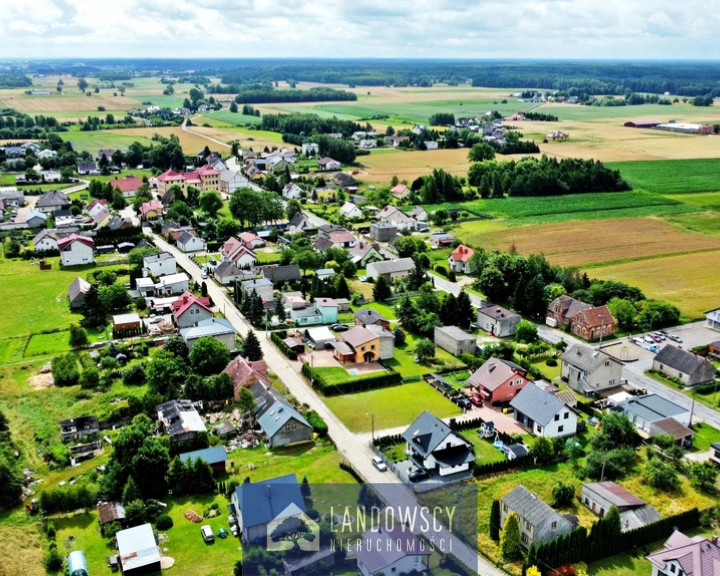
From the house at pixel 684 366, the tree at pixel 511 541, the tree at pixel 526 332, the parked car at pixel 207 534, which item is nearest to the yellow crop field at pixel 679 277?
the house at pixel 684 366

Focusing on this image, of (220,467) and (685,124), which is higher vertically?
(685,124)

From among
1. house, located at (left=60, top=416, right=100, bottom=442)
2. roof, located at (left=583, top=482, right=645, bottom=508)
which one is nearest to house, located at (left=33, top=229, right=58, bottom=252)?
house, located at (left=60, top=416, right=100, bottom=442)

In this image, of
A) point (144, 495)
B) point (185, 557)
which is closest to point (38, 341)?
point (144, 495)

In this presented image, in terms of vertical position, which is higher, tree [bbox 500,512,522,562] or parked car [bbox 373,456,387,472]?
tree [bbox 500,512,522,562]

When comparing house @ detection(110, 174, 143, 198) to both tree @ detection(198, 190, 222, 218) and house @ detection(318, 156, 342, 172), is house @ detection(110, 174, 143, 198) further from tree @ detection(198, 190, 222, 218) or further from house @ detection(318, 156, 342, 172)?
house @ detection(318, 156, 342, 172)

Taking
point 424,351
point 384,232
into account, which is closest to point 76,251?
point 384,232

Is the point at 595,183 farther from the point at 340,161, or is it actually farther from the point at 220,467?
the point at 220,467
